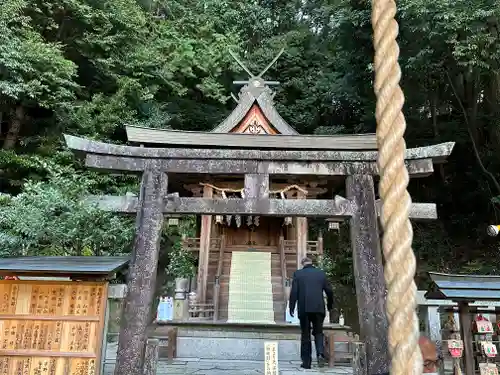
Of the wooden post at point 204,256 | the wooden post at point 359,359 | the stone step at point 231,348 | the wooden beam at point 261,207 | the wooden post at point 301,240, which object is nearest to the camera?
the wooden post at point 359,359

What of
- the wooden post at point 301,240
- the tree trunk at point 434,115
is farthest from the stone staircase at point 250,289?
the tree trunk at point 434,115

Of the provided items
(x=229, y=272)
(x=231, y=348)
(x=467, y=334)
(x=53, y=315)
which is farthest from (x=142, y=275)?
(x=229, y=272)

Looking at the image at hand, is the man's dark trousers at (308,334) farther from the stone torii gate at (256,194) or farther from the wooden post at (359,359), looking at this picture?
the stone torii gate at (256,194)

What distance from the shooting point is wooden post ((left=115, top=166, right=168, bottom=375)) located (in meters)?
4.70

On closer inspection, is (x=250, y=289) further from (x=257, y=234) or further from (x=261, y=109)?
(x=261, y=109)

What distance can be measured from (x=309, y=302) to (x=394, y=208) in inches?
206

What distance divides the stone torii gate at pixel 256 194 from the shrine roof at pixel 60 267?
0.32 metres

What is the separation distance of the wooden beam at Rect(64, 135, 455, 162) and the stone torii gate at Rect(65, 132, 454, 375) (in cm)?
1

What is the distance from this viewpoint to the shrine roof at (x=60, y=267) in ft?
16.2

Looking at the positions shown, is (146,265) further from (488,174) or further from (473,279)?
(488,174)

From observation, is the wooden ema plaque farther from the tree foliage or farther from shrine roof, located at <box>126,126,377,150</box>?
the tree foliage

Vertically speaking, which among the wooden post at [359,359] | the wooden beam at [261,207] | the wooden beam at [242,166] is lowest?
the wooden post at [359,359]

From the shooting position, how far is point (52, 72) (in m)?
12.8

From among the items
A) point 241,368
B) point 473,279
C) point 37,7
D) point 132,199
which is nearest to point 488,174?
point 473,279
